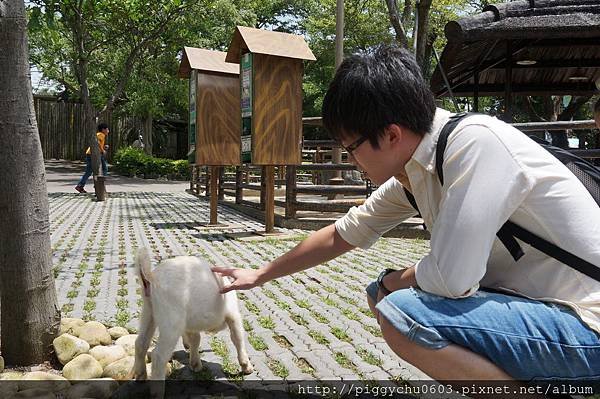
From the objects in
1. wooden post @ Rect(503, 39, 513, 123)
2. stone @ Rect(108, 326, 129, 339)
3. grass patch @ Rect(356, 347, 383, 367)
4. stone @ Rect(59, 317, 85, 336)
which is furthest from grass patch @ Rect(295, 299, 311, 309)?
wooden post @ Rect(503, 39, 513, 123)

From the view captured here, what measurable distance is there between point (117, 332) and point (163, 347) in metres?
1.02

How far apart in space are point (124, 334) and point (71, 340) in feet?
1.60

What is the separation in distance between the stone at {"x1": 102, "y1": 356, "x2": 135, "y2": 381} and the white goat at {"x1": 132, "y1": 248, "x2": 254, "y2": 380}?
0.07 m

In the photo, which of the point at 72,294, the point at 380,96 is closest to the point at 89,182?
the point at 72,294

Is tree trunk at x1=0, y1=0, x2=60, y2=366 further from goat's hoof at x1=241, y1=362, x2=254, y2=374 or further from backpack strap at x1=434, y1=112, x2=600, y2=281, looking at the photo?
backpack strap at x1=434, y1=112, x2=600, y2=281

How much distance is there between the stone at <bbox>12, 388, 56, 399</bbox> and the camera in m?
2.56

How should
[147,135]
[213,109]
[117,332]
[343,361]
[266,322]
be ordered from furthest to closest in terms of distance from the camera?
[147,135]
[213,109]
[266,322]
[117,332]
[343,361]

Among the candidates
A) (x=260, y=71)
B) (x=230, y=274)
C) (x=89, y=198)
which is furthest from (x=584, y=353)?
(x=89, y=198)

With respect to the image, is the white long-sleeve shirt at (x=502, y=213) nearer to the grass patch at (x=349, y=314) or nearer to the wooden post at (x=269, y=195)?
the grass patch at (x=349, y=314)

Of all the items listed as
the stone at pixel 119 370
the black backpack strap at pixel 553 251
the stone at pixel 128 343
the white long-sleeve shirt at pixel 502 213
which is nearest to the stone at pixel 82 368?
the stone at pixel 119 370

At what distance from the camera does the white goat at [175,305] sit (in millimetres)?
2719

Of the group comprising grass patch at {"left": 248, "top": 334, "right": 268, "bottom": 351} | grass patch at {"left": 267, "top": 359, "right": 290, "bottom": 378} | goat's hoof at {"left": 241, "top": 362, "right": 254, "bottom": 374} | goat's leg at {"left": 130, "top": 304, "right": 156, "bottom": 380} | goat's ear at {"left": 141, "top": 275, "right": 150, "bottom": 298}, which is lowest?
grass patch at {"left": 248, "top": 334, "right": 268, "bottom": 351}

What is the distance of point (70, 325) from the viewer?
3580 mm

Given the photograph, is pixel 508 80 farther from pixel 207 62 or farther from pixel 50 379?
pixel 50 379
